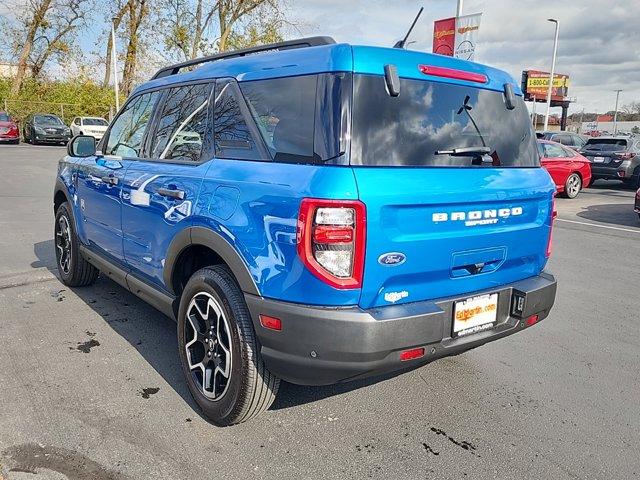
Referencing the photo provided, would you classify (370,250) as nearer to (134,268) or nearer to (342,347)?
(342,347)

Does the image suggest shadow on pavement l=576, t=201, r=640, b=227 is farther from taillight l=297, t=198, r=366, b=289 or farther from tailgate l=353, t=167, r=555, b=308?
taillight l=297, t=198, r=366, b=289

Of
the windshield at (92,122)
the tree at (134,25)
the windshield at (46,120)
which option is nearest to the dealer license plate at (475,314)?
the windshield at (46,120)

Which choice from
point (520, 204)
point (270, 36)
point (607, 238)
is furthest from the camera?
point (270, 36)

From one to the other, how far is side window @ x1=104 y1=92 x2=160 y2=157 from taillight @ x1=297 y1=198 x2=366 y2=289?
2027 millimetres

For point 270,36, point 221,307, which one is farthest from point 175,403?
point 270,36

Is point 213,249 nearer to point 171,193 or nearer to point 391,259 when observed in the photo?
point 171,193

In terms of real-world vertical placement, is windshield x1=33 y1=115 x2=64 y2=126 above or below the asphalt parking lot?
above

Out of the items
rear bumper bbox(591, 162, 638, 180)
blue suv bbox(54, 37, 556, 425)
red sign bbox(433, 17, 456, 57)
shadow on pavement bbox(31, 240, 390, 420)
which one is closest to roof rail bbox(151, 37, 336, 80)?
blue suv bbox(54, 37, 556, 425)

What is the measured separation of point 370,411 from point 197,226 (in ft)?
4.77

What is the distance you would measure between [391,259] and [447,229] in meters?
0.37

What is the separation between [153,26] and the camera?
34.0 m

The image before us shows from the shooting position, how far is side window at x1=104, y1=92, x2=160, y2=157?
12.7ft

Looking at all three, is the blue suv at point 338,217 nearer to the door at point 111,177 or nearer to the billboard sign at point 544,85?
the door at point 111,177

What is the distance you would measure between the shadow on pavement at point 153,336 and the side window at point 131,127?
A: 1.36 metres
